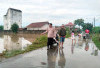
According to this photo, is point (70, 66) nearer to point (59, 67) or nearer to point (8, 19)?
point (59, 67)

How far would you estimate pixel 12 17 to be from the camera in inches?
2362

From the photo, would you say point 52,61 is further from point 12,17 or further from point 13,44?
point 12,17

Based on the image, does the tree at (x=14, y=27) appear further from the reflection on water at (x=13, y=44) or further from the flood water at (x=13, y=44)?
the reflection on water at (x=13, y=44)

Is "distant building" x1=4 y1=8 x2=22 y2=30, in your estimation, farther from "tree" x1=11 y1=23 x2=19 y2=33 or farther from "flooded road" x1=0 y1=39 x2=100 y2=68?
"flooded road" x1=0 y1=39 x2=100 y2=68

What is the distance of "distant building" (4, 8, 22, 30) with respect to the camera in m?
59.6

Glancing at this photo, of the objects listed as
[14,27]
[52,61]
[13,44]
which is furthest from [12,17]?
[52,61]

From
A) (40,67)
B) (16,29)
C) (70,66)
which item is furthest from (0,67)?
(16,29)

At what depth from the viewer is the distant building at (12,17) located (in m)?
59.6

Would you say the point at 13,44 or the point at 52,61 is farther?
the point at 13,44

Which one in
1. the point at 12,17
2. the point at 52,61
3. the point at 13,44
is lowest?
the point at 13,44

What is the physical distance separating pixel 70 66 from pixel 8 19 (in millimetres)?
61993

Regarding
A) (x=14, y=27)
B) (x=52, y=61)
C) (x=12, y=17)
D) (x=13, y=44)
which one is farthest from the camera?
(x=12, y=17)

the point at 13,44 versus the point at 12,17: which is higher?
the point at 12,17

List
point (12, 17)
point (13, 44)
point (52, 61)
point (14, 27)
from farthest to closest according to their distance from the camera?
1. point (12, 17)
2. point (14, 27)
3. point (13, 44)
4. point (52, 61)
